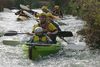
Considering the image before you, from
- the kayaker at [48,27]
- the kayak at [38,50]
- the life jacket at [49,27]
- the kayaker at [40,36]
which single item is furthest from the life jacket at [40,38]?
the life jacket at [49,27]

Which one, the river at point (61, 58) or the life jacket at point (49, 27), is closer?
the river at point (61, 58)

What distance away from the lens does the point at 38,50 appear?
1216 centimetres

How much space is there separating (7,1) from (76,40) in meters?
27.3

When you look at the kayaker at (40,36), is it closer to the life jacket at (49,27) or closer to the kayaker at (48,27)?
the kayaker at (48,27)

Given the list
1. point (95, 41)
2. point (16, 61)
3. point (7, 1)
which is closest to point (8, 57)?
point (16, 61)

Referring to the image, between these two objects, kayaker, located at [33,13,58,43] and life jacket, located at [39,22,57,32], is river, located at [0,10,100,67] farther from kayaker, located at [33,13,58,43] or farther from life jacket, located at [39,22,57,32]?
life jacket, located at [39,22,57,32]

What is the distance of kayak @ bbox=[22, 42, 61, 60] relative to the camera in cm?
1203

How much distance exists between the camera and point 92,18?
1407 centimetres

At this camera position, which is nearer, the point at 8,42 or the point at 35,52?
the point at 35,52

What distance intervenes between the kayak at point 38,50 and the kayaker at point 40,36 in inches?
11.9

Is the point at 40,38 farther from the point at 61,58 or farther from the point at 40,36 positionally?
the point at 61,58

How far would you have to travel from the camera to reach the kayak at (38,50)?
473 inches

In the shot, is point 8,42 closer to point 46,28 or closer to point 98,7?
point 46,28

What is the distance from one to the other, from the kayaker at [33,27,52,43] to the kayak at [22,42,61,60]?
301mm
